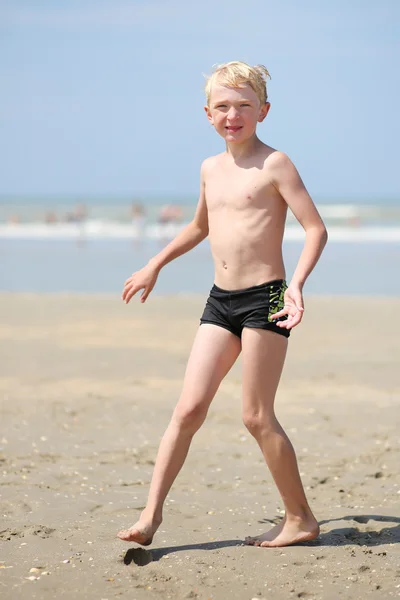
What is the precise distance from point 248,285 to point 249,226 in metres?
0.26

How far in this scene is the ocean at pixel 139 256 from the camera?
53.4 ft

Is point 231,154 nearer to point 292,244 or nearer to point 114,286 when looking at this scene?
point 114,286

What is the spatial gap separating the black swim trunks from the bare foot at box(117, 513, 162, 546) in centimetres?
92

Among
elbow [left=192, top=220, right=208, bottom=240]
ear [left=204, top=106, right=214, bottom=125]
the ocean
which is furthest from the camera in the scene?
the ocean

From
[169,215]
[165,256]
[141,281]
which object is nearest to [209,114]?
[165,256]

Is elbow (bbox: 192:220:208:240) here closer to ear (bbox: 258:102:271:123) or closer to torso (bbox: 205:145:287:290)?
torso (bbox: 205:145:287:290)

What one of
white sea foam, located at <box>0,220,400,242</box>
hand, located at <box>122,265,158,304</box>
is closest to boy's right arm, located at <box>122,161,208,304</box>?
hand, located at <box>122,265,158,304</box>

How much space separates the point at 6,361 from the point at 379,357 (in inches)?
146

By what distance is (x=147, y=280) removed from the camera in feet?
14.4

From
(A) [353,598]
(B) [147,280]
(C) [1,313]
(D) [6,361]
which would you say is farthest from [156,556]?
(C) [1,313]

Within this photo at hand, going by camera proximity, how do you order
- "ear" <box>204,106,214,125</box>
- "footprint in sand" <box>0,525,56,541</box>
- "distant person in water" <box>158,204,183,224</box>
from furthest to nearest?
"distant person in water" <box>158,204,183,224</box> < "footprint in sand" <box>0,525,56,541</box> < "ear" <box>204,106,214,125</box>

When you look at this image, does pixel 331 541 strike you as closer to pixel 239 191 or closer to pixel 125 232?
pixel 239 191

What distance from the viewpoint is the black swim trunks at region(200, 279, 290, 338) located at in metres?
3.97

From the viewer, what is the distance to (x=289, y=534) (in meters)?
4.12
